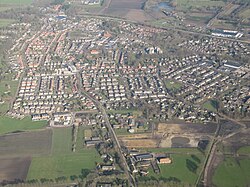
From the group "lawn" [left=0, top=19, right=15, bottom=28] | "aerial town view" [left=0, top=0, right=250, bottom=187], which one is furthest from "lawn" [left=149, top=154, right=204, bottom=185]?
"lawn" [left=0, top=19, right=15, bottom=28]

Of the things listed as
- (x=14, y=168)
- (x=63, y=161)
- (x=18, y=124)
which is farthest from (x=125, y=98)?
(x=14, y=168)

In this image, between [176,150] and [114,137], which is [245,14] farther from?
[114,137]

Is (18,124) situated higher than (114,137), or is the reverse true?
(114,137)

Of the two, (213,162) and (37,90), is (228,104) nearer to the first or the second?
(213,162)

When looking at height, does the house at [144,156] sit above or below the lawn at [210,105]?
below

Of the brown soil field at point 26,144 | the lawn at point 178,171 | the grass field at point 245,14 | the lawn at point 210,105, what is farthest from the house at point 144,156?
the grass field at point 245,14

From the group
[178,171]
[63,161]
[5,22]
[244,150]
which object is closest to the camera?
[178,171]

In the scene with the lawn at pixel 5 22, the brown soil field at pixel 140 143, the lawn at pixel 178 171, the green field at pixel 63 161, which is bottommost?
the green field at pixel 63 161

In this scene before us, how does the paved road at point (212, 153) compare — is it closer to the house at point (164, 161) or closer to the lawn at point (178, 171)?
the lawn at point (178, 171)

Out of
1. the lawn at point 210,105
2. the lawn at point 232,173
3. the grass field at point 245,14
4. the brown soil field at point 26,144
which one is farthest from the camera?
the grass field at point 245,14
